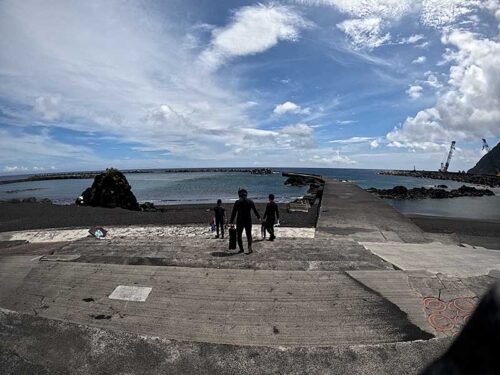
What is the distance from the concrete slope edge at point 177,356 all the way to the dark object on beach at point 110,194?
25.0 m

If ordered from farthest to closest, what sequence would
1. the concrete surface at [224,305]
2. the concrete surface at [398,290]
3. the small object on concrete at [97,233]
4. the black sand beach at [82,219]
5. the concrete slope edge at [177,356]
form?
the black sand beach at [82,219] → the small object on concrete at [97,233] → the concrete surface at [398,290] → the concrete surface at [224,305] → the concrete slope edge at [177,356]

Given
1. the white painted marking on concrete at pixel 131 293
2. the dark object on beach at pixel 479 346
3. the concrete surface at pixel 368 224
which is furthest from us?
the concrete surface at pixel 368 224

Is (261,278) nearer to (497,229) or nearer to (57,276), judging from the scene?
(57,276)

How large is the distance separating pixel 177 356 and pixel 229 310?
106 centimetres

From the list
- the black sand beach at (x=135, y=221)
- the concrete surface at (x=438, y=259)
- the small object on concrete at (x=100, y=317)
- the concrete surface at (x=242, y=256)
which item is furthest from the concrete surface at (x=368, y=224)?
the small object on concrete at (x=100, y=317)

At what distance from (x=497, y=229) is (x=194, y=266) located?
17.2 m

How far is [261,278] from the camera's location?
210 inches

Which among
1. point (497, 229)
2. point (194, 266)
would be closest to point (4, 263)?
point (194, 266)

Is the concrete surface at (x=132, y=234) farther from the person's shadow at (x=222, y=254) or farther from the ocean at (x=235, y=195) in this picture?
the ocean at (x=235, y=195)

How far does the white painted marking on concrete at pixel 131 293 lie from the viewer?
4.84m

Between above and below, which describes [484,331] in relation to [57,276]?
above

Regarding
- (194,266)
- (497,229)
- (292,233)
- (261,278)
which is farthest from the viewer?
(497,229)

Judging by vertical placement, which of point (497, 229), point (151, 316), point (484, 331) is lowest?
point (497, 229)

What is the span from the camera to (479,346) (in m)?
0.91
